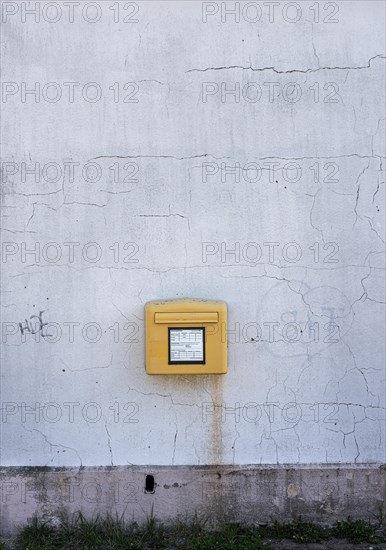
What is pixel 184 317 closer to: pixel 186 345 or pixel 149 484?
pixel 186 345

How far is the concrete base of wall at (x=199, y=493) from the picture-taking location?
3627mm

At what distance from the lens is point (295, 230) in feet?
12.0

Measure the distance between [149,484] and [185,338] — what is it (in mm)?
936

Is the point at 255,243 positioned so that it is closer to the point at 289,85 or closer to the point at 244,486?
the point at 289,85

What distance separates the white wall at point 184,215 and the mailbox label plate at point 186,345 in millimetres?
242

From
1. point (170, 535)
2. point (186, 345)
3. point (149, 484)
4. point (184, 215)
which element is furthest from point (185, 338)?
point (170, 535)

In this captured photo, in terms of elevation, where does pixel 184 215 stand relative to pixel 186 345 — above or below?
above

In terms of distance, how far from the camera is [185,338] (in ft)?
11.4

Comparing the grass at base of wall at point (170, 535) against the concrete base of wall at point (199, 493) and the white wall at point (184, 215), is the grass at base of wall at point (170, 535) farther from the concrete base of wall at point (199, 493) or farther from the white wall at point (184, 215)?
the white wall at point (184, 215)

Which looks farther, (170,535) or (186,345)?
(170,535)

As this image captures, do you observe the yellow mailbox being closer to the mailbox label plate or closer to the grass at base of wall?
the mailbox label plate

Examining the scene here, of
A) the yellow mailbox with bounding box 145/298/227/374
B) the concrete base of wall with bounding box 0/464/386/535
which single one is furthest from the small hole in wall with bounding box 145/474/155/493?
the yellow mailbox with bounding box 145/298/227/374

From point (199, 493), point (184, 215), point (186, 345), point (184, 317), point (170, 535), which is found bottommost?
point (170, 535)

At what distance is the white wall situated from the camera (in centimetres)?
365
